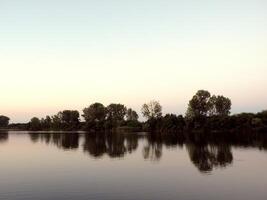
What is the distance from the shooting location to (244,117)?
137 m

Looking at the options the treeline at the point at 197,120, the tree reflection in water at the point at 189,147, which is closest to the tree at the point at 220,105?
the treeline at the point at 197,120

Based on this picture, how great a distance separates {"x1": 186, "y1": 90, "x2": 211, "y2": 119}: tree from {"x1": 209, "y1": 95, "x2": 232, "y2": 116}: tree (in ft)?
12.4

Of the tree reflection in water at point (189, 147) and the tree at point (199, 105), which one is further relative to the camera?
the tree at point (199, 105)

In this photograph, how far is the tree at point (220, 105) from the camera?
15088 centimetres

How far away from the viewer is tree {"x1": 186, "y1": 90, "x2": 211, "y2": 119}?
145625mm

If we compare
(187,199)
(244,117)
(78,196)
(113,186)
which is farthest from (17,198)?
(244,117)

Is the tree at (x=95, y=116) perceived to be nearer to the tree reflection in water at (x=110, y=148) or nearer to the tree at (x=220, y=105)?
the tree at (x=220, y=105)

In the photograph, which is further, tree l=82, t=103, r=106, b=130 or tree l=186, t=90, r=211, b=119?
tree l=82, t=103, r=106, b=130

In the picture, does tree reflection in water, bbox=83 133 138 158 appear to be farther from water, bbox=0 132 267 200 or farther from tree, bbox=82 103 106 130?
tree, bbox=82 103 106 130

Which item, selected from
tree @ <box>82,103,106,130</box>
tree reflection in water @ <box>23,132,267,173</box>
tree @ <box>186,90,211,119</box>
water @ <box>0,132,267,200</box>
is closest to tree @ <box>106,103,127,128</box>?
tree @ <box>82,103,106,130</box>

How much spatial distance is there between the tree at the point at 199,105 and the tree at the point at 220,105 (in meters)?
3.77

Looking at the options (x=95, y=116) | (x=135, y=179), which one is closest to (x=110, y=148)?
(x=135, y=179)

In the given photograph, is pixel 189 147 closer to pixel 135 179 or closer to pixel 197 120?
pixel 135 179

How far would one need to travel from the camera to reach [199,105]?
478 ft
